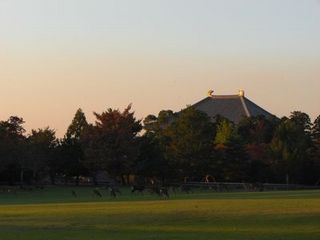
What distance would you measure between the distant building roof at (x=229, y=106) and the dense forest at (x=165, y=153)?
32.4 meters

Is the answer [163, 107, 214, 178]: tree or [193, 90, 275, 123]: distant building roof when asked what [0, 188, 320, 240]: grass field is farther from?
[193, 90, 275, 123]: distant building roof

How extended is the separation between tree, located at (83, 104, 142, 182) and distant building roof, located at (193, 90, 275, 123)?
37.3m

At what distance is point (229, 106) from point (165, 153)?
4454 centimetres

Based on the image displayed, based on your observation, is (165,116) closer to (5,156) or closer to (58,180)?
(58,180)

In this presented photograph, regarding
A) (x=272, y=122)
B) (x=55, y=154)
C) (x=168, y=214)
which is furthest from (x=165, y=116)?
(x=168, y=214)

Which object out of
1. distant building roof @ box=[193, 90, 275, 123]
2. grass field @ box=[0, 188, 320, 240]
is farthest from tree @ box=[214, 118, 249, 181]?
grass field @ box=[0, 188, 320, 240]

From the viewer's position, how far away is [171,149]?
236ft

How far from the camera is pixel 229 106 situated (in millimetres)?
114688

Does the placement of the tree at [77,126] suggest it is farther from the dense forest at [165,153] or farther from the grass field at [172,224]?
the grass field at [172,224]

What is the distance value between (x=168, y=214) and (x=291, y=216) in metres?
4.21

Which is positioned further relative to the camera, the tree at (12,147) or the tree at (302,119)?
the tree at (302,119)

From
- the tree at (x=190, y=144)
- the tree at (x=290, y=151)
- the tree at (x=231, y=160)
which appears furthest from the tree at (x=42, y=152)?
the tree at (x=290, y=151)

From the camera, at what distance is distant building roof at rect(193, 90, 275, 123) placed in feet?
364

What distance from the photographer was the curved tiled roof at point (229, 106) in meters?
111
